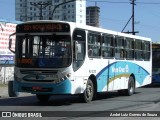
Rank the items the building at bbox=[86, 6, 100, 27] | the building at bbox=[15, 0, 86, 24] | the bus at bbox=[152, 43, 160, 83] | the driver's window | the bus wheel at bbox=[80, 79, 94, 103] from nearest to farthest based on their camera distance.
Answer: the driver's window → the bus wheel at bbox=[80, 79, 94, 103] → the bus at bbox=[152, 43, 160, 83] → the building at bbox=[15, 0, 86, 24] → the building at bbox=[86, 6, 100, 27]

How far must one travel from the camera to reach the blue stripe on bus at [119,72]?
1840 centimetres

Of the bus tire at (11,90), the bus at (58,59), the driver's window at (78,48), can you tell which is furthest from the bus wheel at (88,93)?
the bus tire at (11,90)

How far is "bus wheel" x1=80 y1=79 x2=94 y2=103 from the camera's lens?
1694 centimetres

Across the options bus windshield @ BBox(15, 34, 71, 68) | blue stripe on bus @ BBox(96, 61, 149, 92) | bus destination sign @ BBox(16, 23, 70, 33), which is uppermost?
bus destination sign @ BBox(16, 23, 70, 33)

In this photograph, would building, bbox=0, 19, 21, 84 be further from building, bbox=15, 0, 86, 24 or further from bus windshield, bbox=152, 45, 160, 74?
building, bbox=15, 0, 86, 24

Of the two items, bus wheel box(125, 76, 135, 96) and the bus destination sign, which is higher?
the bus destination sign

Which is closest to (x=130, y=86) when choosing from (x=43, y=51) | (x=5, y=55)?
(x=43, y=51)

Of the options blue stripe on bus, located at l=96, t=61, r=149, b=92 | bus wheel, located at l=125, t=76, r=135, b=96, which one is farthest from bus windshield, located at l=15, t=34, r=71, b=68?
bus wheel, located at l=125, t=76, r=135, b=96

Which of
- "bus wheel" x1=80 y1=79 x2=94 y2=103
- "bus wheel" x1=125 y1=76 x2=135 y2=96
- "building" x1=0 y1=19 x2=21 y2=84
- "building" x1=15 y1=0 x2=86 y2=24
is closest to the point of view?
"bus wheel" x1=80 y1=79 x2=94 y2=103

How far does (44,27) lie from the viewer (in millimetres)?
16047

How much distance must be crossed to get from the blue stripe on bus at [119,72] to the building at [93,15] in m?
93.3

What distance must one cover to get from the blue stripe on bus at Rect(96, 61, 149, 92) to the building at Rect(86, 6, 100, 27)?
306 feet

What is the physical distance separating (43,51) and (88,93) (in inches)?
104

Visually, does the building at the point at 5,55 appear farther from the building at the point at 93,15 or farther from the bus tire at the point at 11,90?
the building at the point at 93,15
